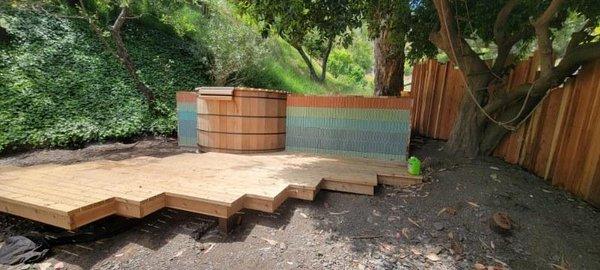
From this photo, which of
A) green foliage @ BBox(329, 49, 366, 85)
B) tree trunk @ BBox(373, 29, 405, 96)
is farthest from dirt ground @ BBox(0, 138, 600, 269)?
green foliage @ BBox(329, 49, 366, 85)

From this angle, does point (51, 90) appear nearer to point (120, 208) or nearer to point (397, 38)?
point (120, 208)

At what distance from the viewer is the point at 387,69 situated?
20.4 ft

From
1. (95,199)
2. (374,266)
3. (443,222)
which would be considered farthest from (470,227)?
(95,199)

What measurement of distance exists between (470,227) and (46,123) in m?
7.10

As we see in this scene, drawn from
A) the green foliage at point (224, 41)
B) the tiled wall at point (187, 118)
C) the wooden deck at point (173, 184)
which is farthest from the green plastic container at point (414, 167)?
the green foliage at point (224, 41)

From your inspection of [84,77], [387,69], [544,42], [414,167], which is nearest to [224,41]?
[84,77]

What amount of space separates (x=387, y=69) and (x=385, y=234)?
435 cm

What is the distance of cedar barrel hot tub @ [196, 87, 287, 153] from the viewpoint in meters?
4.61

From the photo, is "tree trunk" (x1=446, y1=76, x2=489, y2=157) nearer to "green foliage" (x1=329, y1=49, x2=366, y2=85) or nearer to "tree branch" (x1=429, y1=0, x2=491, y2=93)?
"tree branch" (x1=429, y1=0, x2=491, y2=93)

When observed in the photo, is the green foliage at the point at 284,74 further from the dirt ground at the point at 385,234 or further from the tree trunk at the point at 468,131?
the dirt ground at the point at 385,234

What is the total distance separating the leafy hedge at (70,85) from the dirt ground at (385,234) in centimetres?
287

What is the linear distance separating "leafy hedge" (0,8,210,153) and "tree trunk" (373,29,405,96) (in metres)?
4.95

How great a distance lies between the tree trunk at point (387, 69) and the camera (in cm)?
604

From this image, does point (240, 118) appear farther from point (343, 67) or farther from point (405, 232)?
point (343, 67)
